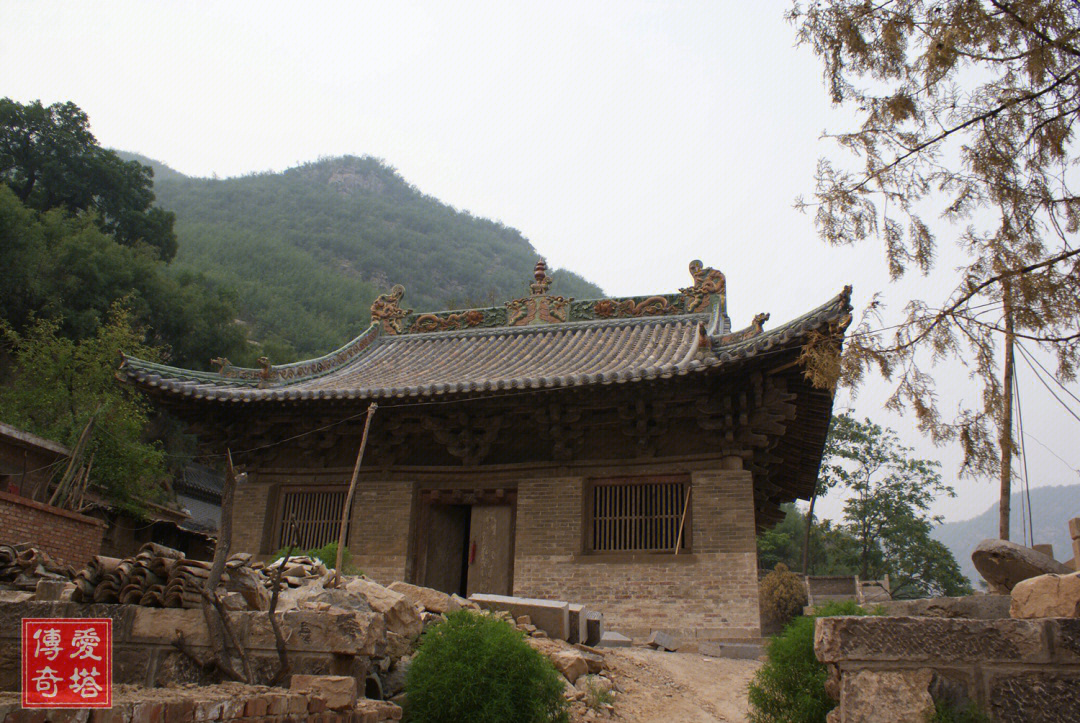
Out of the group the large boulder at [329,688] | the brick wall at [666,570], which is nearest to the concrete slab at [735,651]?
the brick wall at [666,570]

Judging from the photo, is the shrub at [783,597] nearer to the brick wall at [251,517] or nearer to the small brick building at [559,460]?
the small brick building at [559,460]

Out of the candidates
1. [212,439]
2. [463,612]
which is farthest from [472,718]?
[212,439]

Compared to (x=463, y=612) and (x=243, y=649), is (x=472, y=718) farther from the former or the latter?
(x=243, y=649)

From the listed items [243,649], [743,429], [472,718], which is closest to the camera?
[243,649]

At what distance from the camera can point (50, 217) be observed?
26.6m

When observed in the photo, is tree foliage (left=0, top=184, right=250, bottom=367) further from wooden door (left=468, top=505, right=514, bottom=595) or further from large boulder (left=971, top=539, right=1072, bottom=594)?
large boulder (left=971, top=539, right=1072, bottom=594)

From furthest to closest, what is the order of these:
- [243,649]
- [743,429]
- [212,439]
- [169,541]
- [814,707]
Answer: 1. [169,541]
2. [212,439]
3. [743,429]
4. [814,707]
5. [243,649]

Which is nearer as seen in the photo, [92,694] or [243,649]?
[92,694]

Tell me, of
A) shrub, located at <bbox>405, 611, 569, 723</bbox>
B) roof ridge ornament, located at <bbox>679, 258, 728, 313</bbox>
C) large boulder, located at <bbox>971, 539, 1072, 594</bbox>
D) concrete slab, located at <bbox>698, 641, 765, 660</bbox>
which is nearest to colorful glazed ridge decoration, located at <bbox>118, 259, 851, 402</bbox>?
roof ridge ornament, located at <bbox>679, 258, 728, 313</bbox>

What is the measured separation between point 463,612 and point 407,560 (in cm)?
630

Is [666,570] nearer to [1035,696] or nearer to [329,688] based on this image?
[329,688]

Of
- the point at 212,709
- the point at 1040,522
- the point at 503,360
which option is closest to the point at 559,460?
the point at 503,360

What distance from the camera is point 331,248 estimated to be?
2719 inches

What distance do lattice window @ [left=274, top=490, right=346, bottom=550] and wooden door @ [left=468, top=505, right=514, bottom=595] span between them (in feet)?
7.14
